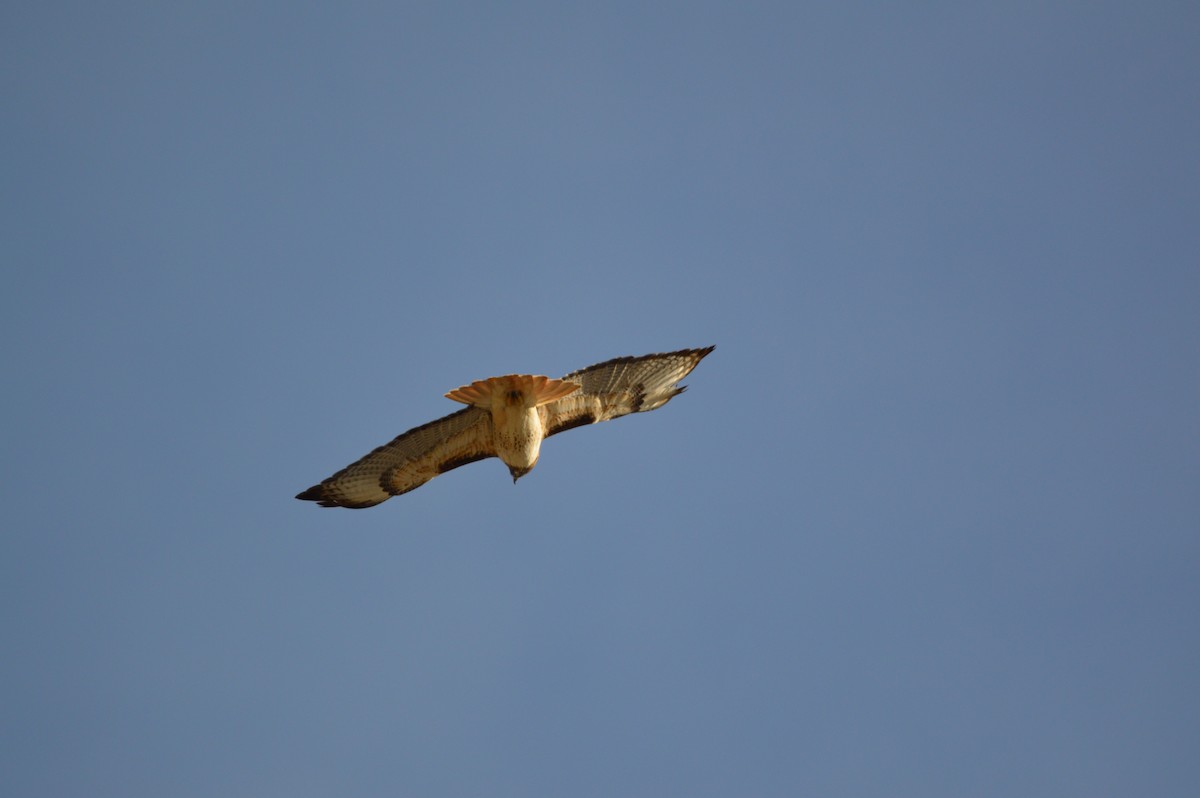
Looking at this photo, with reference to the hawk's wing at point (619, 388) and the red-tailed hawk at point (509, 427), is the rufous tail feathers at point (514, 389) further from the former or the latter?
the hawk's wing at point (619, 388)

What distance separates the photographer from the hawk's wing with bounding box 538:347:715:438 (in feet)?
36.1

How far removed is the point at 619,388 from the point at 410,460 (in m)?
2.32

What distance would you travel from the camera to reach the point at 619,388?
11258 millimetres

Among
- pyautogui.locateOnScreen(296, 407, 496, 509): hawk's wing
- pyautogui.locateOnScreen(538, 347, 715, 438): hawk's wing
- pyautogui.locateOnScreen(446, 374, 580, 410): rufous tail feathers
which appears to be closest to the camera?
pyautogui.locateOnScreen(446, 374, 580, 410): rufous tail feathers

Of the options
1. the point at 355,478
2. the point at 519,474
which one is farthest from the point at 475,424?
the point at 355,478

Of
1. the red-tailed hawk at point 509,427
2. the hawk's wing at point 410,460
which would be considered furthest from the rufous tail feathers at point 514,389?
the hawk's wing at point 410,460

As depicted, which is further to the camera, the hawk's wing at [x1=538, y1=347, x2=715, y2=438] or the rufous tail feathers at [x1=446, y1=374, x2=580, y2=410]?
the hawk's wing at [x1=538, y1=347, x2=715, y2=438]

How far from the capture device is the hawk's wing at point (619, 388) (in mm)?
11016

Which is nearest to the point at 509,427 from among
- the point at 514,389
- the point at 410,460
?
the point at 514,389

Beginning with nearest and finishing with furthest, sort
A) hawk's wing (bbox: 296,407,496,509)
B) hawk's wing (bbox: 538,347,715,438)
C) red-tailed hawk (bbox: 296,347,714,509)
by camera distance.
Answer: red-tailed hawk (bbox: 296,347,714,509) → hawk's wing (bbox: 296,407,496,509) → hawk's wing (bbox: 538,347,715,438)

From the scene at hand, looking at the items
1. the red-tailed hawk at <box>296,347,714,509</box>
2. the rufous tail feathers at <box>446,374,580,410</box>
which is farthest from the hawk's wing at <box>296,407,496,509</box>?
the rufous tail feathers at <box>446,374,580,410</box>

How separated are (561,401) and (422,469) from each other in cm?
167

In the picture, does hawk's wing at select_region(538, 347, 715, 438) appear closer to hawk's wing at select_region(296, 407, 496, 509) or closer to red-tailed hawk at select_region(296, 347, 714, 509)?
red-tailed hawk at select_region(296, 347, 714, 509)

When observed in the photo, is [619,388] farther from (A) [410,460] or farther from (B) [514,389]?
(A) [410,460]
